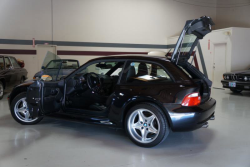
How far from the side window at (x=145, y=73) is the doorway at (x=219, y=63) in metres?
8.47

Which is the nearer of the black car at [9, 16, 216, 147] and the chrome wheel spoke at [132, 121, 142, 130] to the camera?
the black car at [9, 16, 216, 147]

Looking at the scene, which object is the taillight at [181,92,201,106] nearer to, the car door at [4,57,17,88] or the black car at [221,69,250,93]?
the black car at [221,69,250,93]

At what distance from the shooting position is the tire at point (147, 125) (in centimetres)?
305

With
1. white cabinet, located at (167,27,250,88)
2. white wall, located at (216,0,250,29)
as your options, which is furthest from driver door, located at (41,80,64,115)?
white wall, located at (216,0,250,29)

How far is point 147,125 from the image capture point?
10.4 feet

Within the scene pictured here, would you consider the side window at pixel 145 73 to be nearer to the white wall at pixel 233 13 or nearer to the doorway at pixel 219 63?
the doorway at pixel 219 63

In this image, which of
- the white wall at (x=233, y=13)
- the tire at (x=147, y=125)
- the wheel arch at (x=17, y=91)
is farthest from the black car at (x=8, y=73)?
the white wall at (x=233, y=13)

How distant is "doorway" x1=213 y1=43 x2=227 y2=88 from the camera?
10.8 meters

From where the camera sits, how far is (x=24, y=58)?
12344mm

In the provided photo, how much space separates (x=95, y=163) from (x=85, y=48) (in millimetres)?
11137

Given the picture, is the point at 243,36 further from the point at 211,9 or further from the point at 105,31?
the point at 105,31

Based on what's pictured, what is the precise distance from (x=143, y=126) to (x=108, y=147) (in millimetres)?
564

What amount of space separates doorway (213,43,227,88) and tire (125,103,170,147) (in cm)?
865

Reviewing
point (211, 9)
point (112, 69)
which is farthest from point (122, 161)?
point (211, 9)
